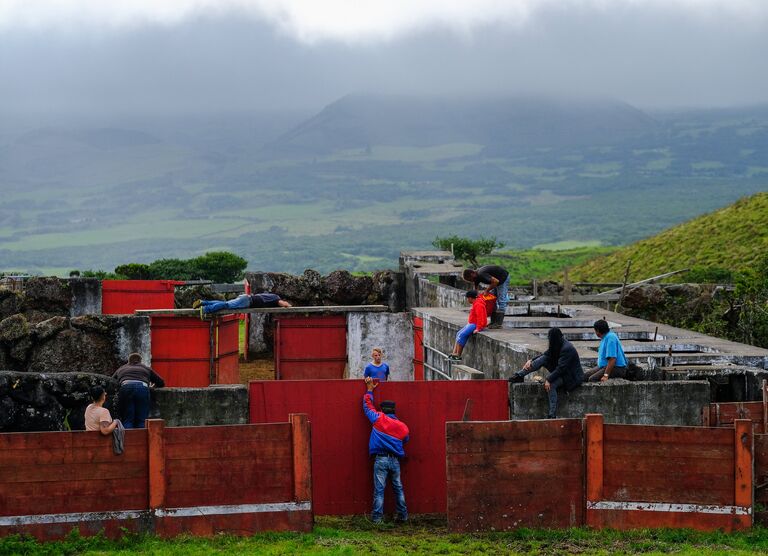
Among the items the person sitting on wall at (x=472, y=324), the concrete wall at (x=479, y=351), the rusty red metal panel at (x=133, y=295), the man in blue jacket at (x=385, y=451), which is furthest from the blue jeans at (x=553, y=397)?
the rusty red metal panel at (x=133, y=295)

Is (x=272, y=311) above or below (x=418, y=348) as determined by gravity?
above

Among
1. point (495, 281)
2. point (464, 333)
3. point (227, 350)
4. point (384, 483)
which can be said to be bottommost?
point (384, 483)

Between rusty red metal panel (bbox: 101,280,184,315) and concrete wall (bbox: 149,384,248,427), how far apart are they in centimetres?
2177

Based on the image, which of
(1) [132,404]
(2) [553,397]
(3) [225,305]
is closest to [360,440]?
(2) [553,397]

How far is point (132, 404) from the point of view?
17469 mm

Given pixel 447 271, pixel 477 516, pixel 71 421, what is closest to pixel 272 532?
pixel 477 516

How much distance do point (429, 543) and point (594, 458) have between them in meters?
2.24

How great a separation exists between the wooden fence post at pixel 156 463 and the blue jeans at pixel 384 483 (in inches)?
112

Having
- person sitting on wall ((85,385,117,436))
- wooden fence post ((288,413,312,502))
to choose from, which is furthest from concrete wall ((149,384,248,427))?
wooden fence post ((288,413,312,502))

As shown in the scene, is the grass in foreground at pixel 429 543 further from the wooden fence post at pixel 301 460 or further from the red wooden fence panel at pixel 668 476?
the wooden fence post at pixel 301 460

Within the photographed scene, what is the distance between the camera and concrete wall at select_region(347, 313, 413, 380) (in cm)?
3294

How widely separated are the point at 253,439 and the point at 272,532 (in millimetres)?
1134

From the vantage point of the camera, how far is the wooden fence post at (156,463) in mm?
15727

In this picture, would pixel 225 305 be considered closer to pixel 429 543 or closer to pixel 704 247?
pixel 429 543
